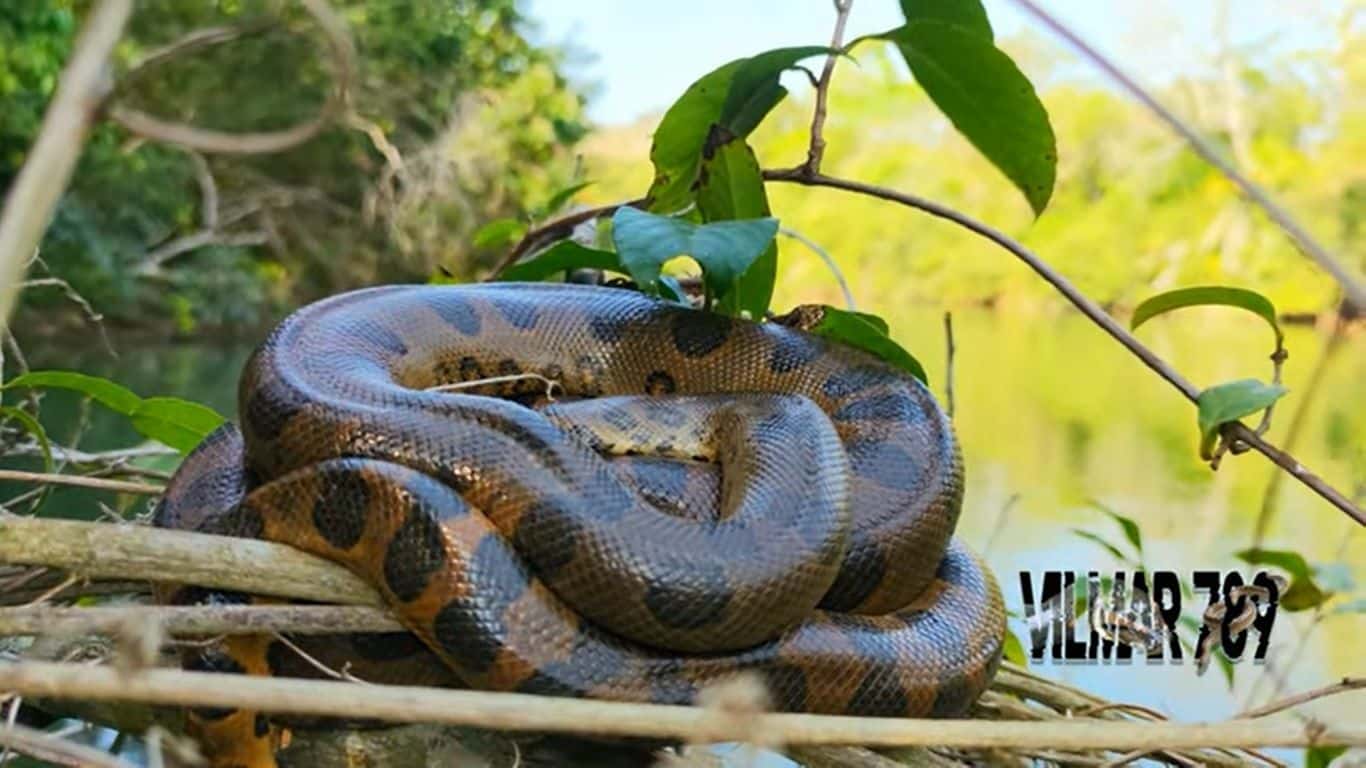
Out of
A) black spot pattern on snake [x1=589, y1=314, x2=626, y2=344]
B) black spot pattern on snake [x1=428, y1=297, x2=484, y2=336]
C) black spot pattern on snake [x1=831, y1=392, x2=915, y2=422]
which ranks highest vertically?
black spot pattern on snake [x1=831, y1=392, x2=915, y2=422]

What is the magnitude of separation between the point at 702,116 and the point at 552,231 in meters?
0.48

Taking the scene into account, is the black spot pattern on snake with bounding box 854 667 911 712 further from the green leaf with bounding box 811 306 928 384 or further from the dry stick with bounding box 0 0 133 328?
the dry stick with bounding box 0 0 133 328

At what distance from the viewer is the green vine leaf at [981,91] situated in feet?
4.48

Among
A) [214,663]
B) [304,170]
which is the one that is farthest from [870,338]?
[304,170]

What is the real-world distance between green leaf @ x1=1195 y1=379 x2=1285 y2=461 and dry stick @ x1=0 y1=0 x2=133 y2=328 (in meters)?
1.05

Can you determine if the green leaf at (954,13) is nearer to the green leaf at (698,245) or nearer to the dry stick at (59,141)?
the green leaf at (698,245)

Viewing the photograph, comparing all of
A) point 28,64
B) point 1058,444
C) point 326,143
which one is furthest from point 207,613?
point 326,143

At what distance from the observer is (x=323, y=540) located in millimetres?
985

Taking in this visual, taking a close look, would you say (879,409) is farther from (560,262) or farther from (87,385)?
(87,385)

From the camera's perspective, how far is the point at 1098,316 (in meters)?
1.30

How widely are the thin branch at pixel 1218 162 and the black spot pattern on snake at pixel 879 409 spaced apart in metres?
0.81

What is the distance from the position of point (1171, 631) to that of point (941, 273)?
50.5 feet

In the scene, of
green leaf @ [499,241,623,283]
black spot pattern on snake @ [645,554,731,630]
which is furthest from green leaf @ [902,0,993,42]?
Answer: black spot pattern on snake @ [645,554,731,630]

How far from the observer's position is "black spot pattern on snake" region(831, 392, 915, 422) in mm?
1412
